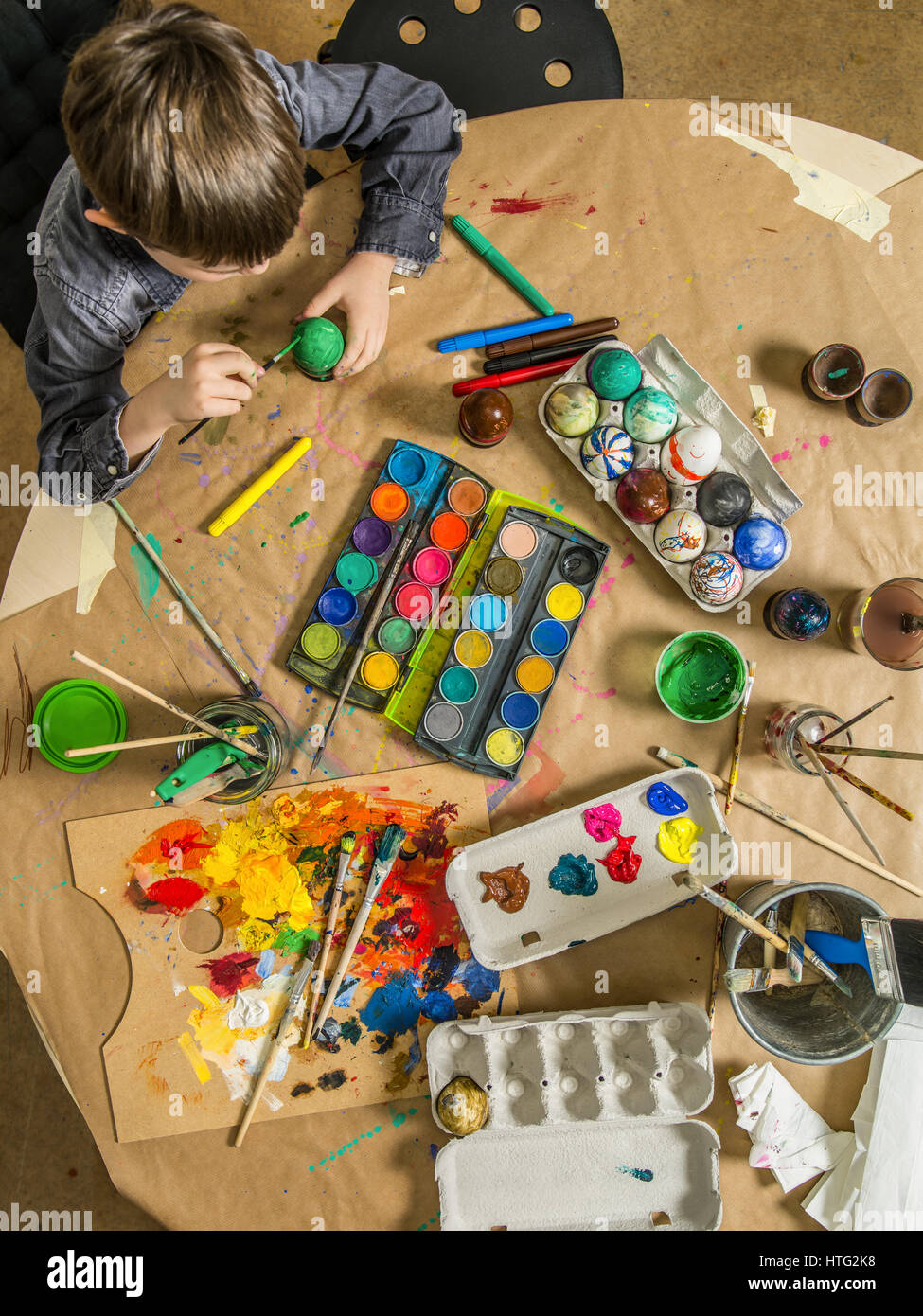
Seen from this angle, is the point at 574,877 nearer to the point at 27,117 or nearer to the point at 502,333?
the point at 502,333

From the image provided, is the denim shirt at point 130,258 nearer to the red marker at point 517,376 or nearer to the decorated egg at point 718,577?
the red marker at point 517,376

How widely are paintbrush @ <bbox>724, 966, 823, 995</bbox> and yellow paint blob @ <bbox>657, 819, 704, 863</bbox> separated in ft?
0.66

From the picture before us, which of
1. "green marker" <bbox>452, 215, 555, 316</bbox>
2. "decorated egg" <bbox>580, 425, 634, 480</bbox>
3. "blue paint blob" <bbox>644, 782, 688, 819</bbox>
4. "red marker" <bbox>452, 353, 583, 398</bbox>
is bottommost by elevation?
"blue paint blob" <bbox>644, 782, 688, 819</bbox>

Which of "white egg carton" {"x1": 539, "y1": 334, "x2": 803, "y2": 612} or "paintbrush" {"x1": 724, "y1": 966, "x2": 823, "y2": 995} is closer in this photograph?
"paintbrush" {"x1": 724, "y1": 966, "x2": 823, "y2": 995}

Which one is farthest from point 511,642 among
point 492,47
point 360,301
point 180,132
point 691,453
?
point 492,47

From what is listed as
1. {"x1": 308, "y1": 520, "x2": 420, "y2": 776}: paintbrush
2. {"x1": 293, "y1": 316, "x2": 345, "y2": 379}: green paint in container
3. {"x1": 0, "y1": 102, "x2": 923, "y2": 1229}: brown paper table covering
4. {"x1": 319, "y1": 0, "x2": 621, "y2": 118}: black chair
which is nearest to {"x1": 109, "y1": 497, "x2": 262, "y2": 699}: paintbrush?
{"x1": 0, "y1": 102, "x2": 923, "y2": 1229}: brown paper table covering

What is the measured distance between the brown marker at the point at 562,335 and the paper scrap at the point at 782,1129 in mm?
1327

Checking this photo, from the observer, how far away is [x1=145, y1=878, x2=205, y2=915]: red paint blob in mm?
1448

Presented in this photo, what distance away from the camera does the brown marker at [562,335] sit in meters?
1.45

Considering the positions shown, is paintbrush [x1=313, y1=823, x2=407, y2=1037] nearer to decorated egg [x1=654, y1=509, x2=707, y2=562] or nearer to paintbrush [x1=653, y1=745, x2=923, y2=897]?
paintbrush [x1=653, y1=745, x2=923, y2=897]

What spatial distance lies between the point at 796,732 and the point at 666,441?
55 cm

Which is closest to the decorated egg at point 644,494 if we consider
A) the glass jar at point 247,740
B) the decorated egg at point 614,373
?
the decorated egg at point 614,373

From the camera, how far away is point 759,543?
1392 millimetres
